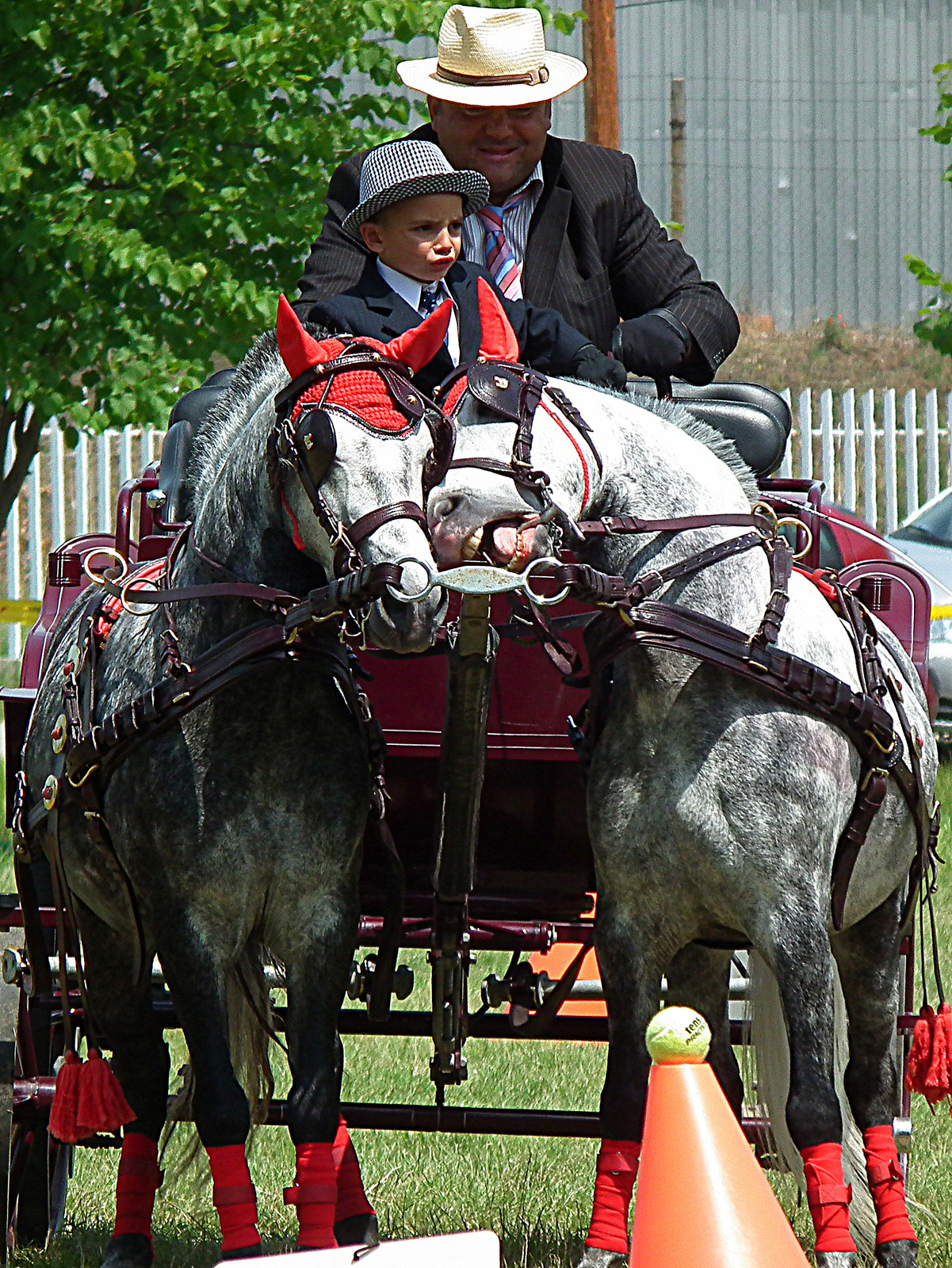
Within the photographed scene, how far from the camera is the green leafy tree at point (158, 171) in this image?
8.38 metres

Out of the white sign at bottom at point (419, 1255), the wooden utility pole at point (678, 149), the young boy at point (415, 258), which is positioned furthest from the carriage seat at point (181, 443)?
the wooden utility pole at point (678, 149)

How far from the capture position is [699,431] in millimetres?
3463

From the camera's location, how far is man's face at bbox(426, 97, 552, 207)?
4066 millimetres

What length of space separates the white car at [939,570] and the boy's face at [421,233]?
19.2 feet

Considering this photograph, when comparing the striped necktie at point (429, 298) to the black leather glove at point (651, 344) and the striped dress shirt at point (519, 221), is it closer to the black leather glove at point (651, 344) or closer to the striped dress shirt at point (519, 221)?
the black leather glove at point (651, 344)

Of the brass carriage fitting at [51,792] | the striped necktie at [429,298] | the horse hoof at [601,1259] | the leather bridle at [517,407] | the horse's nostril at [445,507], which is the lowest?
the horse hoof at [601,1259]

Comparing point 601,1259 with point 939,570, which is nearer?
point 601,1259

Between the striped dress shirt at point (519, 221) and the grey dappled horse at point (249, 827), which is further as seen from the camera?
the striped dress shirt at point (519, 221)

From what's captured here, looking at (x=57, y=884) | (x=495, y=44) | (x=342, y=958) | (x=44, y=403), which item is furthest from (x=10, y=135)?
(x=342, y=958)

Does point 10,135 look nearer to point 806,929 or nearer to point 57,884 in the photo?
point 57,884

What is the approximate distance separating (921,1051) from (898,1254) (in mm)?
434

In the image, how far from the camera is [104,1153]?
495 cm

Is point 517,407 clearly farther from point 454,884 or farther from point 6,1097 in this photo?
point 6,1097

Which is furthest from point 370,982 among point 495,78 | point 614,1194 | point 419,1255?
point 495,78
